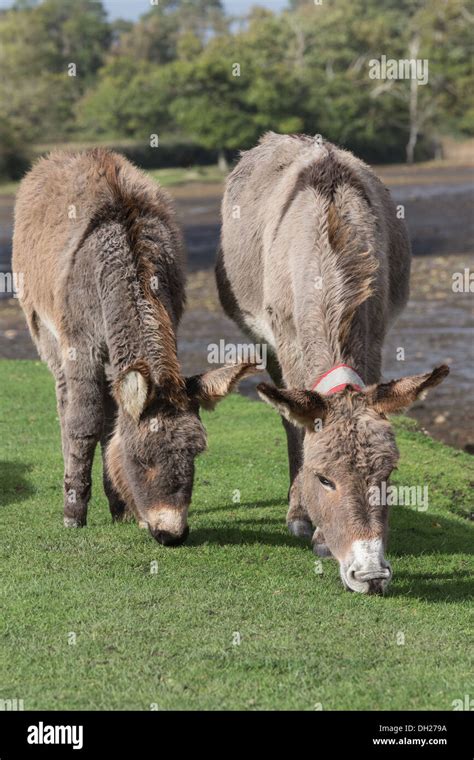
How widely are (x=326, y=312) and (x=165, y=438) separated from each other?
1.61 m

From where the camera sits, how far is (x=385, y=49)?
106250 millimetres

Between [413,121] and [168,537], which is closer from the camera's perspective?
[168,537]

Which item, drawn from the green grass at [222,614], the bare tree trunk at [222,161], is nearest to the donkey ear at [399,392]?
the green grass at [222,614]

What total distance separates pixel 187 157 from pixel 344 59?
112 feet

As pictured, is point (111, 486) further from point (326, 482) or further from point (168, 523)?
point (326, 482)

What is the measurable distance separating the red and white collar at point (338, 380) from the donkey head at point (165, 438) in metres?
0.74

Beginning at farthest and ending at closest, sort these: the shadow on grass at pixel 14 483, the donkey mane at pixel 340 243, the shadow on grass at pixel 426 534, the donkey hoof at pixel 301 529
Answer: the shadow on grass at pixel 14 483
the donkey hoof at pixel 301 529
the shadow on grass at pixel 426 534
the donkey mane at pixel 340 243

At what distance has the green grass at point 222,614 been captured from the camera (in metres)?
6.72

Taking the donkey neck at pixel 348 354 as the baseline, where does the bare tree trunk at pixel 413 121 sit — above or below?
above

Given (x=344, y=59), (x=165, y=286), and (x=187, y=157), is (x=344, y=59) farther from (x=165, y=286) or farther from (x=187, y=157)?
(x=165, y=286)

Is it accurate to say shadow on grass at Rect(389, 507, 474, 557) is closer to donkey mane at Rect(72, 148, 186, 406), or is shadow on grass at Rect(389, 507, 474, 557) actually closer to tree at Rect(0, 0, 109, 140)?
donkey mane at Rect(72, 148, 186, 406)

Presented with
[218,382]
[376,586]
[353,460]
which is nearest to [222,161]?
[218,382]

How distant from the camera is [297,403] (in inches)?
298

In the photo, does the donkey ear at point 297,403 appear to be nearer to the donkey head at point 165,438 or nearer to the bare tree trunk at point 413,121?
the donkey head at point 165,438
